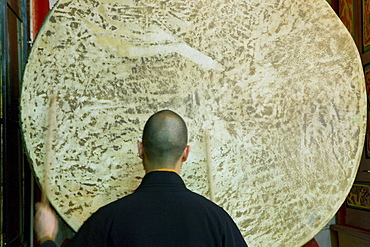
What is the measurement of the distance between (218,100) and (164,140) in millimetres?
571

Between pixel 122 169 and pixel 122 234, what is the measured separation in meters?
0.58

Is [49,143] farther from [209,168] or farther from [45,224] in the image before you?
[209,168]

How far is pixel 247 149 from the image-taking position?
1.81 metres

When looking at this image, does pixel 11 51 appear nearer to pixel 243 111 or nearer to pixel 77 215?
Result: pixel 77 215

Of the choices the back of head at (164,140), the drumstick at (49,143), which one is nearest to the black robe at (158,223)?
the back of head at (164,140)

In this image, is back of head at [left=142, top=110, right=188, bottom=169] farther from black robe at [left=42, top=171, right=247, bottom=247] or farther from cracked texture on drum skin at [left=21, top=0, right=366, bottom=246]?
cracked texture on drum skin at [left=21, top=0, right=366, bottom=246]

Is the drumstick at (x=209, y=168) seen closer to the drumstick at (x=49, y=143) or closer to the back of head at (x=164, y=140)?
the back of head at (x=164, y=140)

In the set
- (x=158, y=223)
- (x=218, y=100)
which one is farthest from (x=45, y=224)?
(x=218, y=100)

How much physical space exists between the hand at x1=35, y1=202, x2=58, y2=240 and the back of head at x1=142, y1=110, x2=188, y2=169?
0.40 m

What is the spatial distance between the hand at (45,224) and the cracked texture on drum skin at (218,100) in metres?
0.12

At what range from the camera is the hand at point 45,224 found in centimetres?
137

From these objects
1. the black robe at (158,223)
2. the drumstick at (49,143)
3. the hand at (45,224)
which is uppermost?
the drumstick at (49,143)

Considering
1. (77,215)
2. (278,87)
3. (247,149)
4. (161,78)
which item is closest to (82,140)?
(77,215)

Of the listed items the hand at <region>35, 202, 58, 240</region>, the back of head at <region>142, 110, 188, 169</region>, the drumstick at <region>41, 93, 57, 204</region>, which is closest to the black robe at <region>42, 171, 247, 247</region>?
the back of head at <region>142, 110, 188, 169</region>
